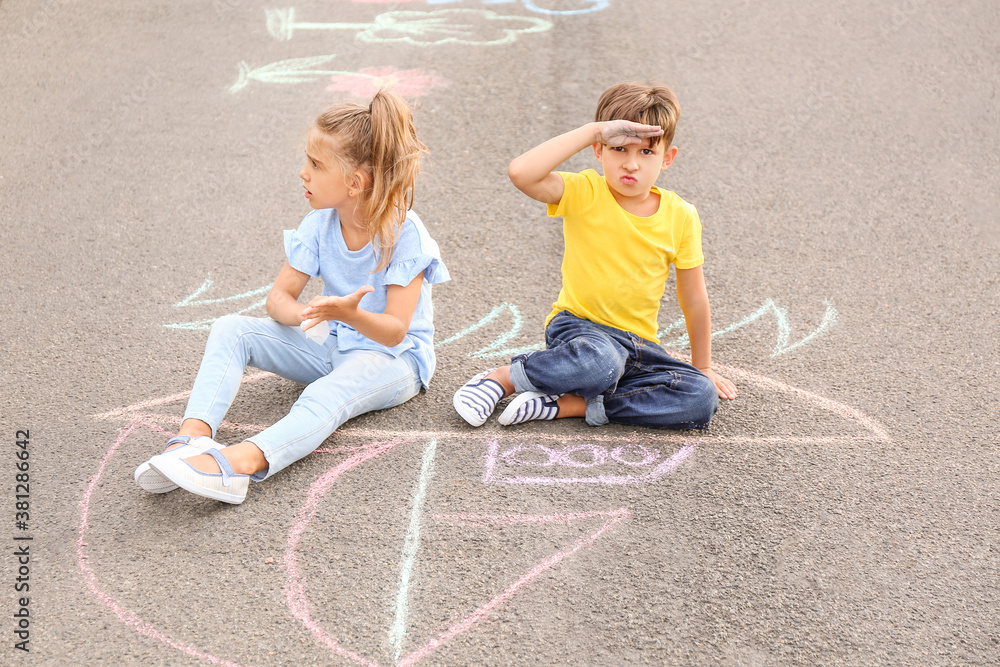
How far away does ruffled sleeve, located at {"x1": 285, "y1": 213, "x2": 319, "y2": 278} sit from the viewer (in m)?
2.83

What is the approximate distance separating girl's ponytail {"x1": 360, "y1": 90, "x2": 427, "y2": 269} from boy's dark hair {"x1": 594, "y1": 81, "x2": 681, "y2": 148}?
616 millimetres

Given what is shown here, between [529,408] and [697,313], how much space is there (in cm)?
62

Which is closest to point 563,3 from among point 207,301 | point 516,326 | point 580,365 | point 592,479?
point 516,326

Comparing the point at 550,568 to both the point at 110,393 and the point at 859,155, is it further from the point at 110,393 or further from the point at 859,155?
the point at 859,155

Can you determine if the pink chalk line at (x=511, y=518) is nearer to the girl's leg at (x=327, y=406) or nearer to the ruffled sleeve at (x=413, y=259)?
the girl's leg at (x=327, y=406)

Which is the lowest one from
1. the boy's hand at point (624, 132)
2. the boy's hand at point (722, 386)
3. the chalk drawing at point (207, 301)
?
the chalk drawing at point (207, 301)

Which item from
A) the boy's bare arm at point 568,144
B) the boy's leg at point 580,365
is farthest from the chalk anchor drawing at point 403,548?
the boy's bare arm at point 568,144

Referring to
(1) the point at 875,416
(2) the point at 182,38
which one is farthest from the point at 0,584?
(2) the point at 182,38

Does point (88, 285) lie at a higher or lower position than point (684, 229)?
lower

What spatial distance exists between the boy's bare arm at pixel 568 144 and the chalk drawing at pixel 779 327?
3.02ft

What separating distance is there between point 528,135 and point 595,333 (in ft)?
7.52

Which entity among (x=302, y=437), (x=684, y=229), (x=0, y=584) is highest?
(x=684, y=229)

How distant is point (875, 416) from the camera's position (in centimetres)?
293

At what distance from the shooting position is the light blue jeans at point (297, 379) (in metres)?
2.60
